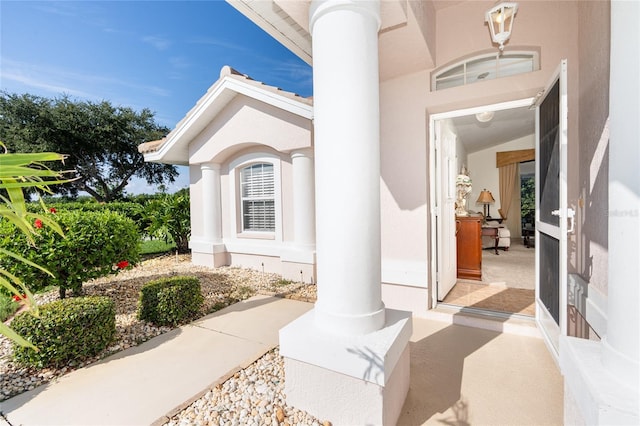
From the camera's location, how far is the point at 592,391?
121 cm

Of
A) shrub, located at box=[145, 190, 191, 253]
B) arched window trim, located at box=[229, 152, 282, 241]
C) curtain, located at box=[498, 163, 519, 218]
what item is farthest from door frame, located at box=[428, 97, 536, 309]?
curtain, located at box=[498, 163, 519, 218]

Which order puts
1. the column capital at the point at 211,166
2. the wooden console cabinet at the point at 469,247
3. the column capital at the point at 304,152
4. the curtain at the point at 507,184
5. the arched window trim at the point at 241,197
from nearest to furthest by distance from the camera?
1. the wooden console cabinet at the point at 469,247
2. the column capital at the point at 304,152
3. the arched window trim at the point at 241,197
4. the column capital at the point at 211,166
5. the curtain at the point at 507,184

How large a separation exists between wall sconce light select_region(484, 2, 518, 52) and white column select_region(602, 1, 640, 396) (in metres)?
1.53

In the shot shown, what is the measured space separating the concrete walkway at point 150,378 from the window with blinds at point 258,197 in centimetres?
325

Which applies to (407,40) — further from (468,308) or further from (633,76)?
(468,308)

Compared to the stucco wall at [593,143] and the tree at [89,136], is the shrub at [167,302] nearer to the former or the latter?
the stucco wall at [593,143]

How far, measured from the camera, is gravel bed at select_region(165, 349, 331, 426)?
6.52ft

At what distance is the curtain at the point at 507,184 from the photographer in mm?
10055

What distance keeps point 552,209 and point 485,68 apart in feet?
5.91

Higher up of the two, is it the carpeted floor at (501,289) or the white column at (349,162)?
the white column at (349,162)

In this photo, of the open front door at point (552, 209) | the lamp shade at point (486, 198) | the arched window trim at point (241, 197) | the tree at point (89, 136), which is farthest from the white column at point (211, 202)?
the tree at point (89, 136)

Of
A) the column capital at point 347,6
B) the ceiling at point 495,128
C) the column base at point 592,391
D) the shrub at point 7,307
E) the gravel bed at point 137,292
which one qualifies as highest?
the ceiling at point 495,128

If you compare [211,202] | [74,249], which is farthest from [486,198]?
[74,249]

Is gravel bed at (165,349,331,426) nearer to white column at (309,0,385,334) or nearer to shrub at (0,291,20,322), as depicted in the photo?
white column at (309,0,385,334)
